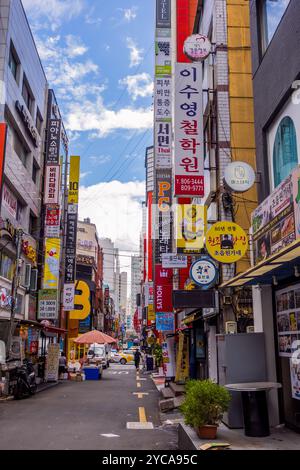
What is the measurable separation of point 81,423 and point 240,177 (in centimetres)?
749

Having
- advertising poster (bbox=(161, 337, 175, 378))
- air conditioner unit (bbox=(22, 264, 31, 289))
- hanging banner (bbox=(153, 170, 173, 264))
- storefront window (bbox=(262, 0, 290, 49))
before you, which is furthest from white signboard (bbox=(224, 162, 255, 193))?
hanging banner (bbox=(153, 170, 173, 264))

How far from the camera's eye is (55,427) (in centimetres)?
1154

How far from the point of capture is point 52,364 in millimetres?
27219

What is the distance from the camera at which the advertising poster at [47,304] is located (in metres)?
28.9

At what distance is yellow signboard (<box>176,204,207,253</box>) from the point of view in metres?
18.8

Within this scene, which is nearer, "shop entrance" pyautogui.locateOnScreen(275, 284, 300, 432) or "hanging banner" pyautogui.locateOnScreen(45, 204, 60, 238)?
"shop entrance" pyautogui.locateOnScreen(275, 284, 300, 432)

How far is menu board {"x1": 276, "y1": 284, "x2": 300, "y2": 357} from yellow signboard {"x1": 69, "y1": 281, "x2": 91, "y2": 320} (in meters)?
38.5

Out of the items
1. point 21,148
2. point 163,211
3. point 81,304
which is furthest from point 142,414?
point 81,304

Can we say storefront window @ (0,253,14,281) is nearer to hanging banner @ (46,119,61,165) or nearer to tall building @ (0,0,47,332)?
tall building @ (0,0,47,332)

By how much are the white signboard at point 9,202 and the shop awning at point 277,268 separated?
622 inches

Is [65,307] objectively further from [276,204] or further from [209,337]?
[276,204]
